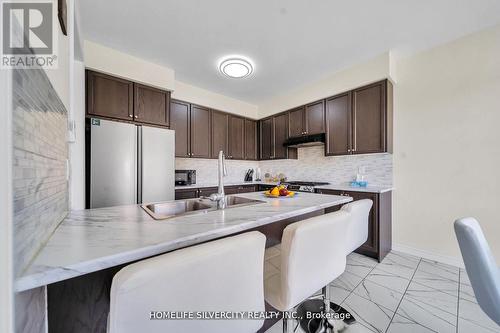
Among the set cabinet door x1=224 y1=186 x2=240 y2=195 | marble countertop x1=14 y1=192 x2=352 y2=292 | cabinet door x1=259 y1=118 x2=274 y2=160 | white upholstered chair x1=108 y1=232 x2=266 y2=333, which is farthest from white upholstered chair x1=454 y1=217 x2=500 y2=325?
cabinet door x1=259 y1=118 x2=274 y2=160

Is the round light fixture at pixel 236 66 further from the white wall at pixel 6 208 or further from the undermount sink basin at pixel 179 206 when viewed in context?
the white wall at pixel 6 208

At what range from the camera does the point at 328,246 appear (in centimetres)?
100

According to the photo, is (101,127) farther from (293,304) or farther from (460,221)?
(460,221)

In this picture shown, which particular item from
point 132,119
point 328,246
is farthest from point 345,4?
point 132,119

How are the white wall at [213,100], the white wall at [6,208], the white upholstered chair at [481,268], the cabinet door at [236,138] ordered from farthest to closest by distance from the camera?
1. the cabinet door at [236,138]
2. the white wall at [213,100]
3. the white upholstered chair at [481,268]
4. the white wall at [6,208]

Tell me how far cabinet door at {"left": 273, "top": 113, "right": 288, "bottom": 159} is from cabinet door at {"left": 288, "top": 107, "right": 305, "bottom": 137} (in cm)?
12

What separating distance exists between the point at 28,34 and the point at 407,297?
110 inches

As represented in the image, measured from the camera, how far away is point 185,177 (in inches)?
129

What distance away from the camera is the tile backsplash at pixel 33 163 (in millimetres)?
492

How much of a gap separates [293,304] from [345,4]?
2.36 metres

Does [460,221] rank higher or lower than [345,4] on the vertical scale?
lower

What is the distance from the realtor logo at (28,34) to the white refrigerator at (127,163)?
1486mm

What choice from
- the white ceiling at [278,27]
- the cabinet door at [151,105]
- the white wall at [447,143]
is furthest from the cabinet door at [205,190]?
the white wall at [447,143]

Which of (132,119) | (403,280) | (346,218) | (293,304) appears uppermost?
(132,119)
